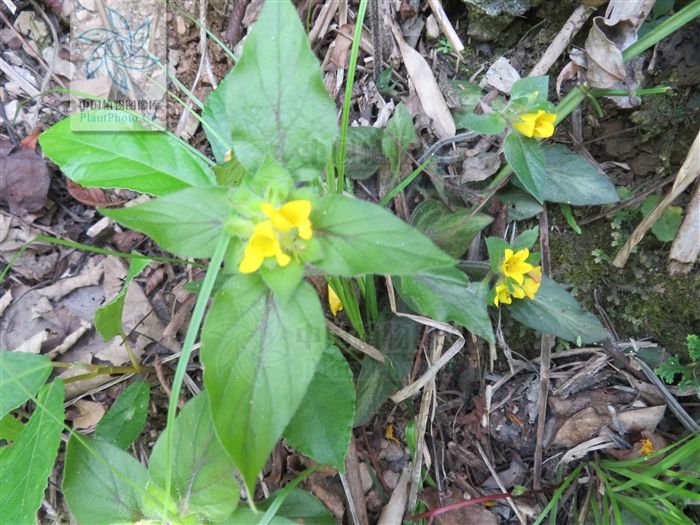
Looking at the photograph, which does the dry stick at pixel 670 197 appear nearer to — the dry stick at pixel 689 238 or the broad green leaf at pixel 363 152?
the dry stick at pixel 689 238

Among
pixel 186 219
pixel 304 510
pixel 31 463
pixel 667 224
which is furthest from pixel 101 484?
pixel 667 224

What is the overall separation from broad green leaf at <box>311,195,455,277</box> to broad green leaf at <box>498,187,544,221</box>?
836 mm

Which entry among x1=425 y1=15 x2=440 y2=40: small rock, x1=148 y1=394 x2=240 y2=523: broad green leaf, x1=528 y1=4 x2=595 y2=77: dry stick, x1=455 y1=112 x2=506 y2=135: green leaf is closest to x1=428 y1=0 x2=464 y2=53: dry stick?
x1=425 y1=15 x2=440 y2=40: small rock

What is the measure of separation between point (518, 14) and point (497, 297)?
87 centimetres

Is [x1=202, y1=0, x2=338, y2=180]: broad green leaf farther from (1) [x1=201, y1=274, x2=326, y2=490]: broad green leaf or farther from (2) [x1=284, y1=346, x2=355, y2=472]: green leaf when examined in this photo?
(2) [x1=284, y1=346, x2=355, y2=472]: green leaf

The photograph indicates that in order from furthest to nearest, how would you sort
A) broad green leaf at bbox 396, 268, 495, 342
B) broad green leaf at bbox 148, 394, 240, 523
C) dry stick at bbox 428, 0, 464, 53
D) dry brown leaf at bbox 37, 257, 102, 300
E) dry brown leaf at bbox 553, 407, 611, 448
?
dry brown leaf at bbox 37, 257, 102, 300
dry stick at bbox 428, 0, 464, 53
dry brown leaf at bbox 553, 407, 611, 448
broad green leaf at bbox 396, 268, 495, 342
broad green leaf at bbox 148, 394, 240, 523

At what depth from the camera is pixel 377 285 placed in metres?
1.67

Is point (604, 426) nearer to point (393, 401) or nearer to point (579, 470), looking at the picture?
point (579, 470)

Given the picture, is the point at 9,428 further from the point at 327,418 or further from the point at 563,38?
the point at 563,38

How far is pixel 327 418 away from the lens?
134 centimetres

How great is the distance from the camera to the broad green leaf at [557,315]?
1500mm

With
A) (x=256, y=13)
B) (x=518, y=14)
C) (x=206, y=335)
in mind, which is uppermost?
(x=518, y=14)

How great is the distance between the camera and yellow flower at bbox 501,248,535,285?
A: 1.44 metres

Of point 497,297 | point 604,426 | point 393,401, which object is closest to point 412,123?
point 497,297
